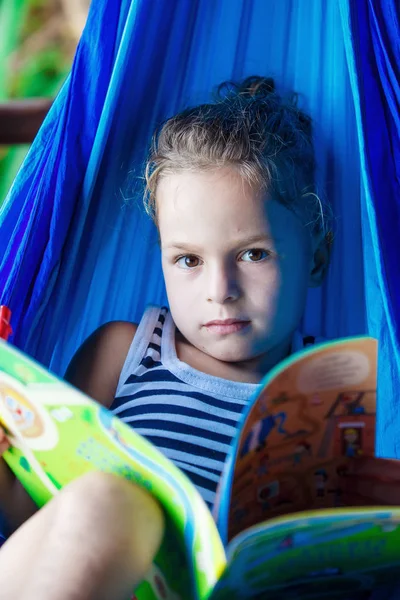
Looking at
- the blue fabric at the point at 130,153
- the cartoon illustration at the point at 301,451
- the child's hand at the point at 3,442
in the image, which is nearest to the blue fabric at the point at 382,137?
the blue fabric at the point at 130,153

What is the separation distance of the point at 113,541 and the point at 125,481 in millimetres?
51

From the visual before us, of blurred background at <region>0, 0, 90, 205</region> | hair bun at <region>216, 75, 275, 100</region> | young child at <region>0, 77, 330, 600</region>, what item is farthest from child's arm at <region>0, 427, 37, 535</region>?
blurred background at <region>0, 0, 90, 205</region>

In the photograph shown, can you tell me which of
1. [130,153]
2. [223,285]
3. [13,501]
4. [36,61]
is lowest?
[13,501]

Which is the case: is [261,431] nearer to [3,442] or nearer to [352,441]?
[352,441]

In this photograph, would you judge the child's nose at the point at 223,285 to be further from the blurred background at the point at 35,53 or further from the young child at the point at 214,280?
the blurred background at the point at 35,53

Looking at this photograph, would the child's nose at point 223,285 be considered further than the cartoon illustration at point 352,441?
Yes

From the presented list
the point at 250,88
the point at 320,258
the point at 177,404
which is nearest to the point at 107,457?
the point at 177,404

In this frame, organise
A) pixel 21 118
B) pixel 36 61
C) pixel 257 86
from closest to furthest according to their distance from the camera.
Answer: pixel 257 86, pixel 21 118, pixel 36 61

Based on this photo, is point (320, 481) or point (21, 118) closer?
point (320, 481)

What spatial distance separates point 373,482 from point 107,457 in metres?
0.26

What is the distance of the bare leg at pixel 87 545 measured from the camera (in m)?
0.52

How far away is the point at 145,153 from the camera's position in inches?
38.5

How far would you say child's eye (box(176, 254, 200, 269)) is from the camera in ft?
2.86

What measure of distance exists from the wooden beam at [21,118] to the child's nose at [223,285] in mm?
489
